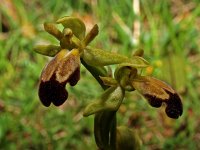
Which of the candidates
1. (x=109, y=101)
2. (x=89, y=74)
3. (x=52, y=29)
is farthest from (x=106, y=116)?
(x=89, y=74)

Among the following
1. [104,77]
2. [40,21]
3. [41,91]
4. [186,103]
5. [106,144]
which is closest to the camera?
[41,91]

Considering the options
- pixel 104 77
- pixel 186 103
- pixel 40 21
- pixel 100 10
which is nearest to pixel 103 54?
pixel 104 77

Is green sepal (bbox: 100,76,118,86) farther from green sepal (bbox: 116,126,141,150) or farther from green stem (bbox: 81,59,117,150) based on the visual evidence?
green sepal (bbox: 116,126,141,150)

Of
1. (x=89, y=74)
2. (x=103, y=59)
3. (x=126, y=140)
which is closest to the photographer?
(x=103, y=59)

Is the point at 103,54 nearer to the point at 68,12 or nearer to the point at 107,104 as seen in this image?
the point at 107,104

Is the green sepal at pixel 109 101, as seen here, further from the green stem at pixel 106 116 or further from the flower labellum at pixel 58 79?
the flower labellum at pixel 58 79

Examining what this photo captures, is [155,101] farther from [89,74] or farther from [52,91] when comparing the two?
[89,74]

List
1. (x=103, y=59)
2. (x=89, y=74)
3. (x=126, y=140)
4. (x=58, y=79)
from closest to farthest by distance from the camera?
(x=58, y=79)
(x=103, y=59)
(x=126, y=140)
(x=89, y=74)
